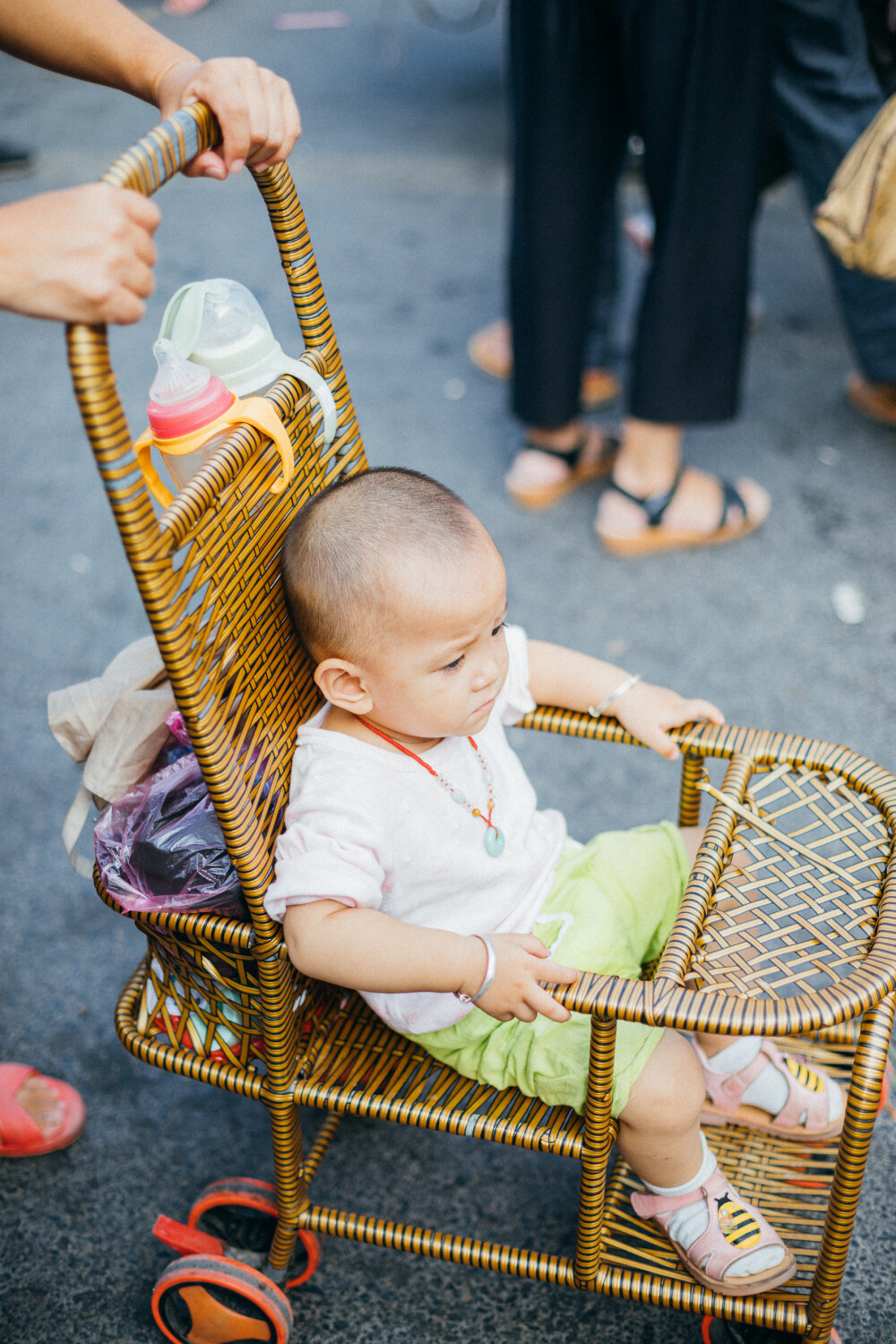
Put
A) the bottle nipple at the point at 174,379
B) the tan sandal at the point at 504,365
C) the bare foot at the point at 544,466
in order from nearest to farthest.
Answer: the bottle nipple at the point at 174,379, the bare foot at the point at 544,466, the tan sandal at the point at 504,365

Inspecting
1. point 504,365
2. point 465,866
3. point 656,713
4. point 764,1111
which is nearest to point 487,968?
point 465,866

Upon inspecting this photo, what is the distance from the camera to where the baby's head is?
42.1 inches

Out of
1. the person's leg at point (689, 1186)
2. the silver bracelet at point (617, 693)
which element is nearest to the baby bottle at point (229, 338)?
the silver bracelet at point (617, 693)

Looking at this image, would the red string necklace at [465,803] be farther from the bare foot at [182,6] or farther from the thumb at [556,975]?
the bare foot at [182,6]

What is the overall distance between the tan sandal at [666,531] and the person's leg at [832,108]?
41cm

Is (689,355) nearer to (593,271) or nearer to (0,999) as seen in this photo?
(593,271)

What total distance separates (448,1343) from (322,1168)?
0.28 m

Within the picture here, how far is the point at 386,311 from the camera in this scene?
338 centimetres

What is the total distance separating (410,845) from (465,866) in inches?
2.8

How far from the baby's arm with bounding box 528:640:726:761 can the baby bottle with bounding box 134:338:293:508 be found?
44 cm

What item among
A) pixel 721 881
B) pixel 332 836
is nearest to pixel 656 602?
pixel 721 881

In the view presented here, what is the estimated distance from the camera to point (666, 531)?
2.50 m

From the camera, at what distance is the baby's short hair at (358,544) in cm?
107

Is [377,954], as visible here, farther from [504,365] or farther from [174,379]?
[504,365]
